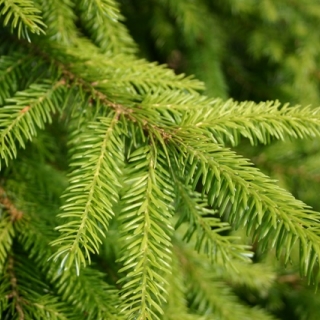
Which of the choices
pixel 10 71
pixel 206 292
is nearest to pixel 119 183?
pixel 10 71

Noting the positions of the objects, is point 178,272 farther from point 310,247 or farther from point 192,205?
point 310,247

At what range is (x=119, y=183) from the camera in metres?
0.61

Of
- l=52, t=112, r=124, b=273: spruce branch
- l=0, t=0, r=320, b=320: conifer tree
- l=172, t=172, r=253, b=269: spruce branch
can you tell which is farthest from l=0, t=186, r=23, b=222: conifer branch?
l=172, t=172, r=253, b=269: spruce branch

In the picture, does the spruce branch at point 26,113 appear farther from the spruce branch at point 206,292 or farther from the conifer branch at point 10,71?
the spruce branch at point 206,292

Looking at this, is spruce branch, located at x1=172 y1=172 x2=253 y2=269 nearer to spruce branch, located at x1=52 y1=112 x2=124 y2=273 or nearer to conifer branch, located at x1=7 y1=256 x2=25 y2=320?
spruce branch, located at x1=52 y1=112 x2=124 y2=273

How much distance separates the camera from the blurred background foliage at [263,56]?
129cm

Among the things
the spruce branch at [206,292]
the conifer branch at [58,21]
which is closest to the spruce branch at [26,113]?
the conifer branch at [58,21]

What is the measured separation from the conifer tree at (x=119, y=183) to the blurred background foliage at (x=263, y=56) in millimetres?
309

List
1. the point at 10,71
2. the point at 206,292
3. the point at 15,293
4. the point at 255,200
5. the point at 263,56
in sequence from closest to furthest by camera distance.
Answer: the point at 255,200, the point at 15,293, the point at 10,71, the point at 206,292, the point at 263,56

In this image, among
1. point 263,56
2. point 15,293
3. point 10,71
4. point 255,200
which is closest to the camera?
point 255,200

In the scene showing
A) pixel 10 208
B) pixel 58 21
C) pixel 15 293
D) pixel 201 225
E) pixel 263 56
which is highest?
pixel 263 56

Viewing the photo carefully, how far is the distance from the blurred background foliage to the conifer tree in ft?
1.01

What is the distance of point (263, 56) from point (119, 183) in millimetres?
1097

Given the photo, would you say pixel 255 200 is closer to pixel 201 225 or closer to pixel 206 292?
pixel 201 225
